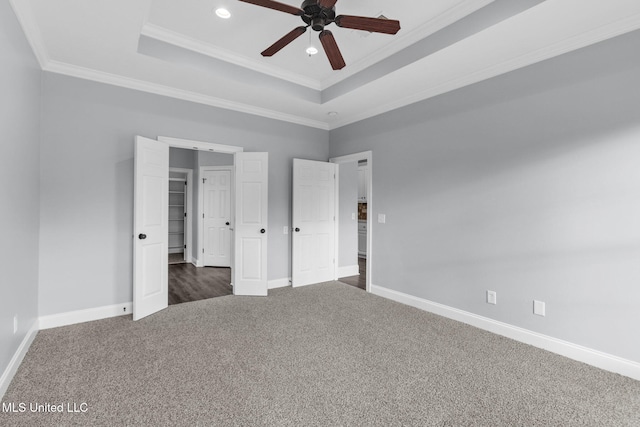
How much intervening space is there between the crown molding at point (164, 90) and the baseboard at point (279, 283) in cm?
261

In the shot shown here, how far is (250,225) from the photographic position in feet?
14.4

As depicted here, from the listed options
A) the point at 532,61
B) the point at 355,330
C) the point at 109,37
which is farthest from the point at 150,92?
the point at 532,61

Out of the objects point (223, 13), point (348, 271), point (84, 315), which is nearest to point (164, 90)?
point (223, 13)

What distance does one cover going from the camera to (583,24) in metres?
2.35

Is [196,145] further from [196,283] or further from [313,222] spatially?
[196,283]

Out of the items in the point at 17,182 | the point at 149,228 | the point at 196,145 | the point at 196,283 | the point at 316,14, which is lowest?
the point at 196,283

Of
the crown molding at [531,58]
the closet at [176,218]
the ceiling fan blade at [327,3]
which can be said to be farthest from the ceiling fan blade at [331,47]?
the closet at [176,218]

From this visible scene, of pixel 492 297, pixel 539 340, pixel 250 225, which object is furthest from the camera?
pixel 250 225

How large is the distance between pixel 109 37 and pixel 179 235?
5.89 metres

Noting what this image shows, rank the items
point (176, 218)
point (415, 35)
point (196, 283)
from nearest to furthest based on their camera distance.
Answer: point (415, 35)
point (196, 283)
point (176, 218)

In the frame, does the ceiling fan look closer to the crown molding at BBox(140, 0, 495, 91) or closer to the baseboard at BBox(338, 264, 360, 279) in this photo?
the crown molding at BBox(140, 0, 495, 91)

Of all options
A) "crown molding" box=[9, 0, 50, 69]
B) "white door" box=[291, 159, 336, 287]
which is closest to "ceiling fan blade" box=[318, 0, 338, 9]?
"crown molding" box=[9, 0, 50, 69]

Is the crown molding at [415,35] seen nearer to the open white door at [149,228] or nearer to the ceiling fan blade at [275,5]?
the ceiling fan blade at [275,5]

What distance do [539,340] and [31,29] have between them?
17.3ft
